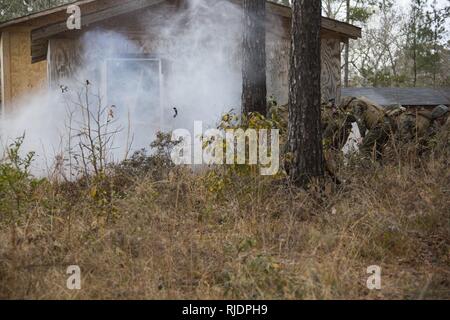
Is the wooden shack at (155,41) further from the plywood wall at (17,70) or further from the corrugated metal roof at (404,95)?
the corrugated metal roof at (404,95)

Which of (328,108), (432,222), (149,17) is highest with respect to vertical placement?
(149,17)

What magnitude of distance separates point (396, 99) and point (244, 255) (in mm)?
14204

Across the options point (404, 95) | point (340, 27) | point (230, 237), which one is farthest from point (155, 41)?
point (404, 95)

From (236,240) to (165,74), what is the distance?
233 inches

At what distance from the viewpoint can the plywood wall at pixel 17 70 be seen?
40.4ft

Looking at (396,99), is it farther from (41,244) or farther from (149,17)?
(41,244)

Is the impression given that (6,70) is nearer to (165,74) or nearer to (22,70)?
(22,70)

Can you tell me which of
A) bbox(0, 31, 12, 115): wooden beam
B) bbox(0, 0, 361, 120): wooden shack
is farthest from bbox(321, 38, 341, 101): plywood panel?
bbox(0, 31, 12, 115): wooden beam

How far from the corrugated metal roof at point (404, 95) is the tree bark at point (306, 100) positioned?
425 inches

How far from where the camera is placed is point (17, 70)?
12406mm

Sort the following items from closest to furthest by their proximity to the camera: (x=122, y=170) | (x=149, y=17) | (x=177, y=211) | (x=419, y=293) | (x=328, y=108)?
(x=419, y=293) < (x=177, y=211) < (x=122, y=170) < (x=328, y=108) < (x=149, y=17)

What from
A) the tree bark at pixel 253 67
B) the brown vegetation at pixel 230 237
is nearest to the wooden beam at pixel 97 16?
the tree bark at pixel 253 67

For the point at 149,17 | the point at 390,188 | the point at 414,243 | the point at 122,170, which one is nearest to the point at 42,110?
the point at 149,17

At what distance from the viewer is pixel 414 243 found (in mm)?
5203
